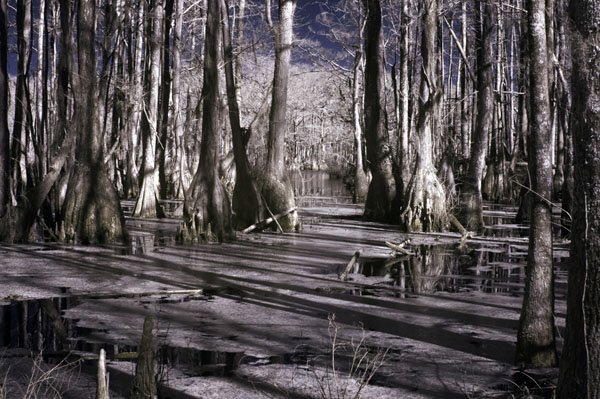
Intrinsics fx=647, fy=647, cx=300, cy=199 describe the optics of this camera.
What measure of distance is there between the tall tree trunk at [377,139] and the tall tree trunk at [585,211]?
1265 centimetres

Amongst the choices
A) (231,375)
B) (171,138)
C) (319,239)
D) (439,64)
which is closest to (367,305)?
(231,375)

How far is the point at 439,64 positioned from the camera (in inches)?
1058

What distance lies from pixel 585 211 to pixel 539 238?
3.52 feet

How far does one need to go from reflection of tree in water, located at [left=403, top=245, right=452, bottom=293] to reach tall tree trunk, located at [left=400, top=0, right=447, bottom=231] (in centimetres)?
228

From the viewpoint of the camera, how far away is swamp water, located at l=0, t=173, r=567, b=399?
4.32 meters

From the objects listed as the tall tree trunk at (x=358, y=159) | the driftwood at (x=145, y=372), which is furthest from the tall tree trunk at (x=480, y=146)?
the driftwood at (x=145, y=372)

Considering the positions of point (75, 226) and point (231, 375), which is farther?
point (75, 226)

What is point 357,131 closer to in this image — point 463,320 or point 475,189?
point 475,189

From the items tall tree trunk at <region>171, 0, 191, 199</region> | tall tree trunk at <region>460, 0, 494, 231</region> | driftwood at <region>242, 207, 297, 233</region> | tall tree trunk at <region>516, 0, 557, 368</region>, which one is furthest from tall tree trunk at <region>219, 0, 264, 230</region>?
tall tree trunk at <region>516, 0, 557, 368</region>

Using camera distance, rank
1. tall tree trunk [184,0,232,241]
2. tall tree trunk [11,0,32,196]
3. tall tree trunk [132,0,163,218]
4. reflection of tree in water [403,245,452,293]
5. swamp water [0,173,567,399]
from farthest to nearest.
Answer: tall tree trunk [132,0,163,218], tall tree trunk [11,0,32,196], tall tree trunk [184,0,232,241], reflection of tree in water [403,245,452,293], swamp water [0,173,567,399]

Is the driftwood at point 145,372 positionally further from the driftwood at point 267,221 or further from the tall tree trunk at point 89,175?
the driftwood at point 267,221

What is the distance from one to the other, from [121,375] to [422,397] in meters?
1.96

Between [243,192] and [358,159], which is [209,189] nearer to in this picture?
[243,192]

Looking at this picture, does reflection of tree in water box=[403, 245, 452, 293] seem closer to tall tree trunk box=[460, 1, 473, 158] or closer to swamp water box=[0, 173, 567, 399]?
swamp water box=[0, 173, 567, 399]
